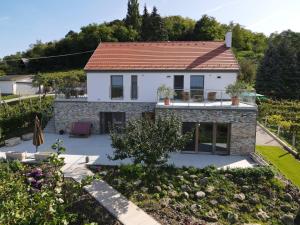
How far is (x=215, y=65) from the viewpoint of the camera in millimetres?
25109

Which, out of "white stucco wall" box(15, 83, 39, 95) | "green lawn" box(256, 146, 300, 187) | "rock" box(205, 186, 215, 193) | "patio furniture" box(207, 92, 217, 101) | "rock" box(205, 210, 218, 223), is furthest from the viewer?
"white stucco wall" box(15, 83, 39, 95)

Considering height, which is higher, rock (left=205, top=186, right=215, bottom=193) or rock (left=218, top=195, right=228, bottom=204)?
rock (left=205, top=186, right=215, bottom=193)

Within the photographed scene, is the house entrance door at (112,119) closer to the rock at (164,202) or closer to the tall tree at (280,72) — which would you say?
the rock at (164,202)

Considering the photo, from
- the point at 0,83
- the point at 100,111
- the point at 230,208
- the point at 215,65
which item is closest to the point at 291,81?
the point at 215,65

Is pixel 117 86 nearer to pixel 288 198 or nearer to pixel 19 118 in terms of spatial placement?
pixel 19 118

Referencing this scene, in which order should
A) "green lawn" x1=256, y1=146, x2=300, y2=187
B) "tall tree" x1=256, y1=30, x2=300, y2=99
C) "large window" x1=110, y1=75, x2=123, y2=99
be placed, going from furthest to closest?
"tall tree" x1=256, y1=30, x2=300, y2=99 → "large window" x1=110, y1=75, x2=123, y2=99 → "green lawn" x1=256, y1=146, x2=300, y2=187

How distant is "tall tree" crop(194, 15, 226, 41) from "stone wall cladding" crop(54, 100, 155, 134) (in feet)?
180

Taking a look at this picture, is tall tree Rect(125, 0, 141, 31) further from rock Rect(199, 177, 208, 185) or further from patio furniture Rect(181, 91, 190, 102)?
rock Rect(199, 177, 208, 185)

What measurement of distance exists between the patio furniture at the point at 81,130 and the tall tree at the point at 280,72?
33148 millimetres

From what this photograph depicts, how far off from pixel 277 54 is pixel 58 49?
2072 inches

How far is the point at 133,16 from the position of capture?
8125cm

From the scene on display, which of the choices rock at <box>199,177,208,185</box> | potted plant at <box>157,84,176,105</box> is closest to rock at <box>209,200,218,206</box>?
rock at <box>199,177,208,185</box>

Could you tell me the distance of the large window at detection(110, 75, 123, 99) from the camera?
2586cm

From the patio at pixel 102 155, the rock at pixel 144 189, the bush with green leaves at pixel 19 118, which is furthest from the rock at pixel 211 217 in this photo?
the bush with green leaves at pixel 19 118
